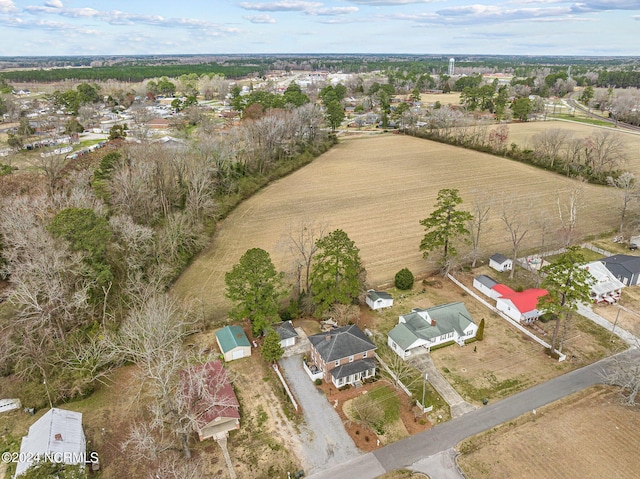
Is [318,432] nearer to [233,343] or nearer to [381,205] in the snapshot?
[233,343]

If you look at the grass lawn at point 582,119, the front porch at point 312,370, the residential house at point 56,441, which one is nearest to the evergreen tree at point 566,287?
the front porch at point 312,370

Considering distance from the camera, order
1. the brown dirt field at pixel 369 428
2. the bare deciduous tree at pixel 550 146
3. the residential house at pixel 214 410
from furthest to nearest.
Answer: the bare deciduous tree at pixel 550 146 → the brown dirt field at pixel 369 428 → the residential house at pixel 214 410

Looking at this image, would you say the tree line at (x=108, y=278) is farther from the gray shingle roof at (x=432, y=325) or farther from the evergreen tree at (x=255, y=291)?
the gray shingle roof at (x=432, y=325)

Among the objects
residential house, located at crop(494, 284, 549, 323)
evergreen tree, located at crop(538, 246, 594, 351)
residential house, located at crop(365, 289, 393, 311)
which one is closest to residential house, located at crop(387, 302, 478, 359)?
residential house, located at crop(365, 289, 393, 311)

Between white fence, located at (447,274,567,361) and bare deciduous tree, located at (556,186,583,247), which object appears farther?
bare deciduous tree, located at (556,186,583,247)

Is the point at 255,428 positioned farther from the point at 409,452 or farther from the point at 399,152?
the point at 399,152

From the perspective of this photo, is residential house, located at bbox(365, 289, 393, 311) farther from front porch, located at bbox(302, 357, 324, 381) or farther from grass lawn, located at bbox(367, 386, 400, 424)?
grass lawn, located at bbox(367, 386, 400, 424)

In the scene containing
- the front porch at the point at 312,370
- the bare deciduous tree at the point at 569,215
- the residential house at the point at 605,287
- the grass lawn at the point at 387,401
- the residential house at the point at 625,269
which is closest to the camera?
the grass lawn at the point at 387,401
